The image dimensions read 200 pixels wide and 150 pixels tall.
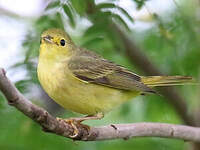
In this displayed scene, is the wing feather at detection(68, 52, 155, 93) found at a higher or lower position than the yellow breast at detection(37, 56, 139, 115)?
higher

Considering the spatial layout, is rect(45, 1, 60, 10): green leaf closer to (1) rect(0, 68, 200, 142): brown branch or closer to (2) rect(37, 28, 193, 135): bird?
(2) rect(37, 28, 193, 135): bird

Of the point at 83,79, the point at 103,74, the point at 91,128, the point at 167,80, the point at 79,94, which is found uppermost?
the point at 167,80

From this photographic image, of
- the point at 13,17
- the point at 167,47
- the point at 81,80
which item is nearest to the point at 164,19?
the point at 167,47

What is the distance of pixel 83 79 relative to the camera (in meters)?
4.32

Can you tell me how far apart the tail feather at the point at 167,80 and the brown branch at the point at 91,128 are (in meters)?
0.60

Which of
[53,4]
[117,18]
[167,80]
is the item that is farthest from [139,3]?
[167,80]

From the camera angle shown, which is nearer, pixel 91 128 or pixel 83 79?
pixel 91 128

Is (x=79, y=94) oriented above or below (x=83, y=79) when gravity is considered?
below

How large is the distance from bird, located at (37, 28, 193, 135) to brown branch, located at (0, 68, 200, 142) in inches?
10.0

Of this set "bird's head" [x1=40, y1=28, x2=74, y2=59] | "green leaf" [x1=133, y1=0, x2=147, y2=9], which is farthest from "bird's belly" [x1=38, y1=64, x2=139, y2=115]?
"green leaf" [x1=133, y1=0, x2=147, y2=9]

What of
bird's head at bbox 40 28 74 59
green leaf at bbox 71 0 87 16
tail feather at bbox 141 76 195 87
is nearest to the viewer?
green leaf at bbox 71 0 87 16

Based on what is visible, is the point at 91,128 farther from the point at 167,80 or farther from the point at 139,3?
the point at 167,80

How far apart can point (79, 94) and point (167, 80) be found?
1.10m

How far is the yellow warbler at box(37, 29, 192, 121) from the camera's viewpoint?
160 inches
